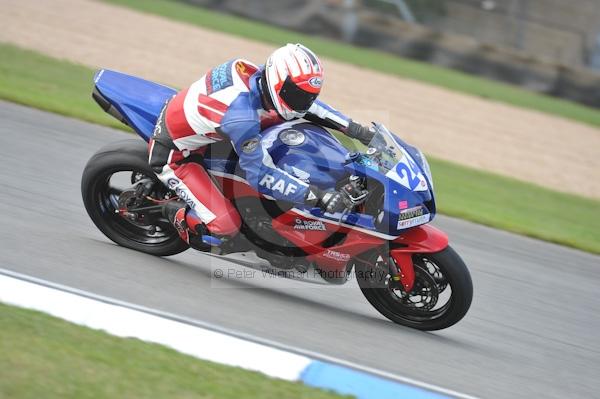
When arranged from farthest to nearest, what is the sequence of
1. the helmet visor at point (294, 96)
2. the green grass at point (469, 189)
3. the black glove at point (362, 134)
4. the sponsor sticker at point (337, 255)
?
the green grass at point (469, 189), the black glove at point (362, 134), the sponsor sticker at point (337, 255), the helmet visor at point (294, 96)

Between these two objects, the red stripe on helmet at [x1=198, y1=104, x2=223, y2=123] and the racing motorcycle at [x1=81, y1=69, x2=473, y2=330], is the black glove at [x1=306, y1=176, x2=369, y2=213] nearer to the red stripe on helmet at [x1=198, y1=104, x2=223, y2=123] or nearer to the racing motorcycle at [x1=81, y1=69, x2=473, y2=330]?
the racing motorcycle at [x1=81, y1=69, x2=473, y2=330]

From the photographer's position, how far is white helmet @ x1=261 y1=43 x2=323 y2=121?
5.29 metres

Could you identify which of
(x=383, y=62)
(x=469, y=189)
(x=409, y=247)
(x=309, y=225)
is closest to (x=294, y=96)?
(x=309, y=225)

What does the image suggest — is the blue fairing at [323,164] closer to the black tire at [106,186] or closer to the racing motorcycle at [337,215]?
the racing motorcycle at [337,215]

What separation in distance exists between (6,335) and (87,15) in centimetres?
1374

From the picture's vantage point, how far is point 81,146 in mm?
8773

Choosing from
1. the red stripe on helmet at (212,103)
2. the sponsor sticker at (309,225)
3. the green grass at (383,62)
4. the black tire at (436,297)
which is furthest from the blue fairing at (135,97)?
the green grass at (383,62)

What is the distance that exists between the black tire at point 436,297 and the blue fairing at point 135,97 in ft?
6.00

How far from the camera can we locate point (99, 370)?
4000mm

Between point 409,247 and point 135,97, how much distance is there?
229 cm

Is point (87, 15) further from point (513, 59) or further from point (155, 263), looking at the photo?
point (155, 263)

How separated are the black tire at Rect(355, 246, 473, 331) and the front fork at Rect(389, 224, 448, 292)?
0.05m

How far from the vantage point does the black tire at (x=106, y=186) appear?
19.7 ft

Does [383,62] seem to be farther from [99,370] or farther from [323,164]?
[99,370]
